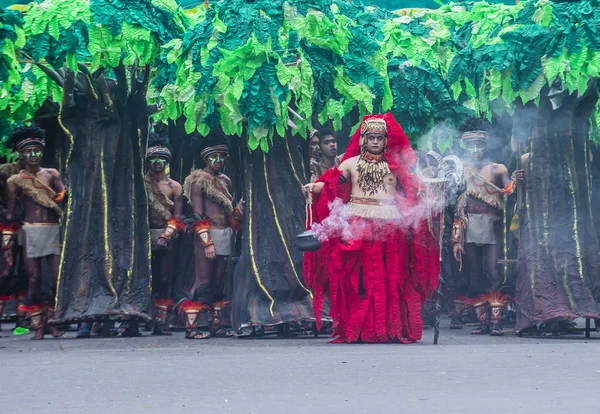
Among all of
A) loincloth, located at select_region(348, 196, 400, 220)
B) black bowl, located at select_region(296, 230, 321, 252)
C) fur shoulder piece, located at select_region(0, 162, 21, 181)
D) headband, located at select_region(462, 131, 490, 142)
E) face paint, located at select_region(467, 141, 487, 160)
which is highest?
headband, located at select_region(462, 131, 490, 142)

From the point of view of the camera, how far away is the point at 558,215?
493 inches

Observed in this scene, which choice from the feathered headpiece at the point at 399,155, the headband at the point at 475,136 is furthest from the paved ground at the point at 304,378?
the headband at the point at 475,136

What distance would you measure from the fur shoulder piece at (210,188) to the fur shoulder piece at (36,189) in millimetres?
1432

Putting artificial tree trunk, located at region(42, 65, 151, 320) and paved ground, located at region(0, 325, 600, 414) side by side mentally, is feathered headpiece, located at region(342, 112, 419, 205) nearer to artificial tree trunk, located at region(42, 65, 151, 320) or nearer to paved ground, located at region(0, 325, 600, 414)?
paved ground, located at region(0, 325, 600, 414)

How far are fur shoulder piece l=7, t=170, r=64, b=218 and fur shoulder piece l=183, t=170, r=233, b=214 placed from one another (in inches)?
56.4

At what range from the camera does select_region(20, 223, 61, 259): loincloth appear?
13.3m

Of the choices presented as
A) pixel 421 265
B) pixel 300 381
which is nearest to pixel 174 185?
pixel 421 265

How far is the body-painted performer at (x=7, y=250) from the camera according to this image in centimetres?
1374

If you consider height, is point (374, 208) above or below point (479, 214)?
below

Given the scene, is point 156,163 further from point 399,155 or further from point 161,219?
point 399,155

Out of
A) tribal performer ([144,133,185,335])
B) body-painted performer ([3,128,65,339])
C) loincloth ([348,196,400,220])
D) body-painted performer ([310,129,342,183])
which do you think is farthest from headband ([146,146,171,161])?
loincloth ([348,196,400,220])

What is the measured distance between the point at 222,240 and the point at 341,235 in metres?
1.95

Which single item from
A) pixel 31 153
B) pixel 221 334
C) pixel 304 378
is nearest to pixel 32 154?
pixel 31 153

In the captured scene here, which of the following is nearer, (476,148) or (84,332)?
(84,332)
